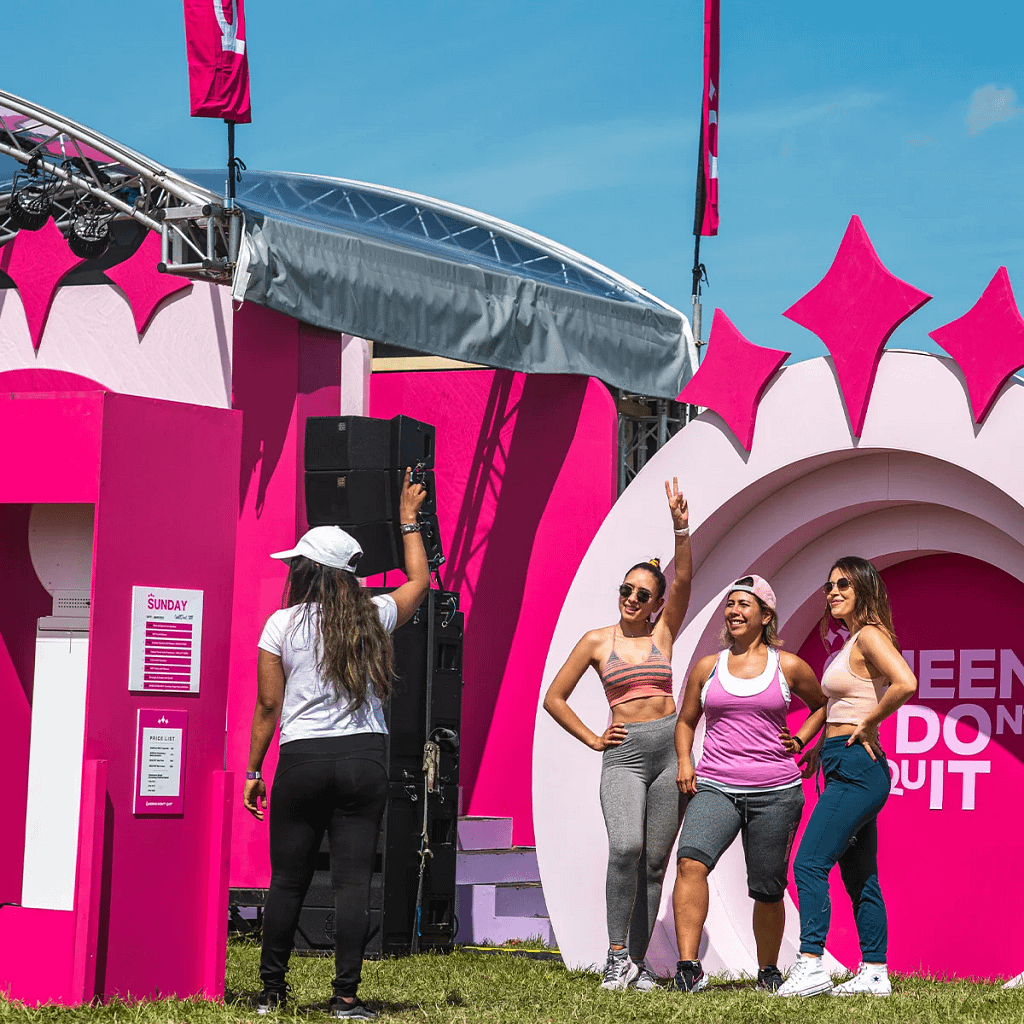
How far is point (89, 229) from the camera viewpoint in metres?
10.8

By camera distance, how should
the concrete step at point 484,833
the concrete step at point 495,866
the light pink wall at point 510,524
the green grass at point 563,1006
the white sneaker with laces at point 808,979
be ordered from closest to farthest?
the green grass at point 563,1006 → the white sneaker with laces at point 808,979 → the concrete step at point 495,866 → the concrete step at point 484,833 → the light pink wall at point 510,524

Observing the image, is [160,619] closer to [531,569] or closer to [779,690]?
[779,690]

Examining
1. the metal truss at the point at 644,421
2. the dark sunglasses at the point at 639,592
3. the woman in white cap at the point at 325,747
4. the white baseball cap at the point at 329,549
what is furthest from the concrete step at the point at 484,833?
the white baseball cap at the point at 329,549

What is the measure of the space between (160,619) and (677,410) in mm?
6875

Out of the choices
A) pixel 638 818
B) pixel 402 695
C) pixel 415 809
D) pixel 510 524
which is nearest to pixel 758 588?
pixel 638 818

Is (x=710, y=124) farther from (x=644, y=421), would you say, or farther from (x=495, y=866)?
(x=495, y=866)

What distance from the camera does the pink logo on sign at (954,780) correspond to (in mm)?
7215

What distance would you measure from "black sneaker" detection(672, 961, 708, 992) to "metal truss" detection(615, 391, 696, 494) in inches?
219

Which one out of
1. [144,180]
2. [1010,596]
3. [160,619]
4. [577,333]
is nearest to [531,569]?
[577,333]

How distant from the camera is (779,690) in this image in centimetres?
650

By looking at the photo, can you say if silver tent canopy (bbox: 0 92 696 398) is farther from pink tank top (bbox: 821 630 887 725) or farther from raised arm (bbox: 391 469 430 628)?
pink tank top (bbox: 821 630 887 725)

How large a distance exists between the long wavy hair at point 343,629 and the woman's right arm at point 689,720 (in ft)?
5.37

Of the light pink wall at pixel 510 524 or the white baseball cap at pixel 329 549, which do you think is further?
the light pink wall at pixel 510 524

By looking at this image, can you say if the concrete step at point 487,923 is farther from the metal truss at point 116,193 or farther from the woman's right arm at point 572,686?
the metal truss at point 116,193
